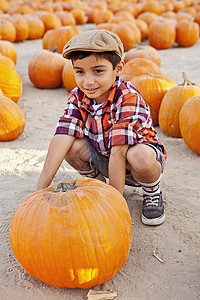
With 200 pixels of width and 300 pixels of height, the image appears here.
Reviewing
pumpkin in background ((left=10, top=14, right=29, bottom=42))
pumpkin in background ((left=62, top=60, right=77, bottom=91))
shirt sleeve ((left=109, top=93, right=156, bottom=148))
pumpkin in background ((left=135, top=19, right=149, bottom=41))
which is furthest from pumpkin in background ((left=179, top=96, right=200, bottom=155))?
pumpkin in background ((left=10, top=14, right=29, bottom=42))

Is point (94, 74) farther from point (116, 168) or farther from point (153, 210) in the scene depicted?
point (153, 210)

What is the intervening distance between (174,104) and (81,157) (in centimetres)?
158

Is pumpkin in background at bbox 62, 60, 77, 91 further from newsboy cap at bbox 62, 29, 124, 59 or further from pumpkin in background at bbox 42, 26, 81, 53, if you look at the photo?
newsboy cap at bbox 62, 29, 124, 59

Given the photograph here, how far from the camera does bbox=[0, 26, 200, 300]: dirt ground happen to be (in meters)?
1.93

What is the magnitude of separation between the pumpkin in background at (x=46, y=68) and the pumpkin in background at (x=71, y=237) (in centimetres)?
384

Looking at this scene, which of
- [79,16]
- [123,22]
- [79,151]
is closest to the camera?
[79,151]

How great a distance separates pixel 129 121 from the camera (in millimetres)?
2252

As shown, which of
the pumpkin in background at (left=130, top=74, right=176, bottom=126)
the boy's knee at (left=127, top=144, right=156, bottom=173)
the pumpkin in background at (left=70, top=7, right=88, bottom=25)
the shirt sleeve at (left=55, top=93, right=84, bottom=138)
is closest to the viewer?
the boy's knee at (left=127, top=144, right=156, bottom=173)

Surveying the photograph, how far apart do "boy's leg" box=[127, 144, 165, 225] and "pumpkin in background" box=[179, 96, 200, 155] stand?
Answer: 3.34 ft

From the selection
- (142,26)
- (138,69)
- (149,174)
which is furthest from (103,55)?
(142,26)

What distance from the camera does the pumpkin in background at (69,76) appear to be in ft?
17.0

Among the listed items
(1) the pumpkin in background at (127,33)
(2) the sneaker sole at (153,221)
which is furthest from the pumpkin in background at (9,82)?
(1) the pumpkin in background at (127,33)

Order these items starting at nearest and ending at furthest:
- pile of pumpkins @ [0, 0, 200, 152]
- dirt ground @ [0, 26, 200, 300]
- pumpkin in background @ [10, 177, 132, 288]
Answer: pumpkin in background @ [10, 177, 132, 288] → dirt ground @ [0, 26, 200, 300] → pile of pumpkins @ [0, 0, 200, 152]

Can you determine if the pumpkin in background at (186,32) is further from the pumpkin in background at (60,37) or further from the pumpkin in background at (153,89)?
the pumpkin in background at (153,89)
